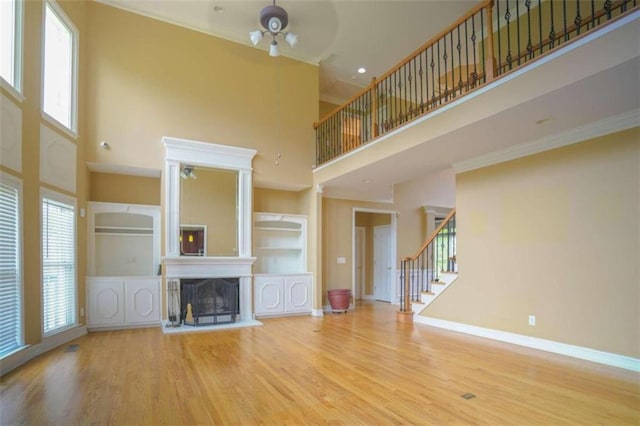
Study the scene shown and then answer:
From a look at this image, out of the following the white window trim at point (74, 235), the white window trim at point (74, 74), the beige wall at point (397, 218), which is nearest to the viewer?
the white window trim at point (74, 235)

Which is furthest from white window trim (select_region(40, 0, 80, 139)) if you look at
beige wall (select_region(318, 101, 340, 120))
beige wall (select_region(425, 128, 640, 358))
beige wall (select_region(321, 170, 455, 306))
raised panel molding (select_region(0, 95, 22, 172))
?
beige wall (select_region(425, 128, 640, 358))

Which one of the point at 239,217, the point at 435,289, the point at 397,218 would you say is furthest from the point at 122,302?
the point at 397,218

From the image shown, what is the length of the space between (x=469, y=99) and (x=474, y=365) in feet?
9.72

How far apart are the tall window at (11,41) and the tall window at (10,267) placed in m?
1.21

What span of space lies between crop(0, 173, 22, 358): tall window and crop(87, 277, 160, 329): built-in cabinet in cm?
174

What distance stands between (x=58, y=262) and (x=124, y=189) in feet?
6.14

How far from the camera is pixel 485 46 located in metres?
6.21

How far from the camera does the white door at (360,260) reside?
986 cm

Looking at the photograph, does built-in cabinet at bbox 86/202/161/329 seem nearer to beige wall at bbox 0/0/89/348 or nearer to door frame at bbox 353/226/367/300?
beige wall at bbox 0/0/89/348

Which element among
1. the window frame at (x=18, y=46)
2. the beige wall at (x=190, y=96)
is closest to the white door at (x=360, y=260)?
the beige wall at (x=190, y=96)

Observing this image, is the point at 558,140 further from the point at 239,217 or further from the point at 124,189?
the point at 124,189

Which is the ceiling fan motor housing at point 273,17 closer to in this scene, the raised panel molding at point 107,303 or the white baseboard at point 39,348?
the raised panel molding at point 107,303

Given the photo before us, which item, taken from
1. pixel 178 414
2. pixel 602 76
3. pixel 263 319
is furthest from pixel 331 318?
pixel 602 76

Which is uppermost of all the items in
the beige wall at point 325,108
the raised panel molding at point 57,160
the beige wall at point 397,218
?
the beige wall at point 325,108
